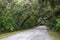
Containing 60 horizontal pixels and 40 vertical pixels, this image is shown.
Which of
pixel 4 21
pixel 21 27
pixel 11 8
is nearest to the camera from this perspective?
pixel 4 21

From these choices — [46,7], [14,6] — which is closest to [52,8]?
[46,7]

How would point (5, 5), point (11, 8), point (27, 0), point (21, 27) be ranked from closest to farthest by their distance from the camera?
point (5, 5) < point (11, 8) < point (21, 27) < point (27, 0)

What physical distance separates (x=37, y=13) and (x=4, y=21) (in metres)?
11.5

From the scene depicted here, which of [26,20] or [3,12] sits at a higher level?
[3,12]

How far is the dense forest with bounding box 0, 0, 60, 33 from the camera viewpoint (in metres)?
Answer: 23.2

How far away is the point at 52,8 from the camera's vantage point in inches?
1016

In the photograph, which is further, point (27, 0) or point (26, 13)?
point (27, 0)

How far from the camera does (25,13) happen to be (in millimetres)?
29609

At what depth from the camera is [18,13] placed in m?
27.6

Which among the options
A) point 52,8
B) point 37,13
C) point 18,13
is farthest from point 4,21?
point 37,13

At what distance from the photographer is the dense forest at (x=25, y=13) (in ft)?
76.2

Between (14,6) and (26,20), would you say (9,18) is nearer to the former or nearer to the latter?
(14,6)

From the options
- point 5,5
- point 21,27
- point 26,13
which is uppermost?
point 5,5

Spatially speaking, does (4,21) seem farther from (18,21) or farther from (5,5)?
(18,21)
